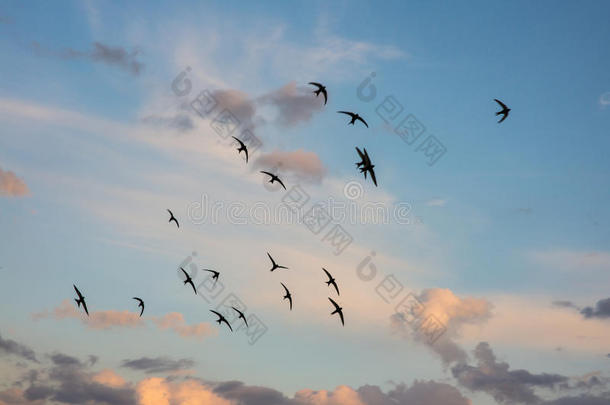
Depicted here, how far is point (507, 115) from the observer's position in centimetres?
7344

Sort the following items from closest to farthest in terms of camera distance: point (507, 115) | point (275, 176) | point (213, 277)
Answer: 1. point (507, 115)
2. point (275, 176)
3. point (213, 277)

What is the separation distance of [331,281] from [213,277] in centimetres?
1933

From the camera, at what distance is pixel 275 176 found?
3100 inches

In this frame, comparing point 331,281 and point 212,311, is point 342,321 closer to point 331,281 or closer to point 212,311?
point 331,281

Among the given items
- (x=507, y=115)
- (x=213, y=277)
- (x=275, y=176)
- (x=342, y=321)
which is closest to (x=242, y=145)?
(x=275, y=176)

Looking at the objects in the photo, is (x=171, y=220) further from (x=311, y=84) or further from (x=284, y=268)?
(x=311, y=84)

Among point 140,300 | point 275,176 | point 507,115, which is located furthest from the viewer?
point 140,300

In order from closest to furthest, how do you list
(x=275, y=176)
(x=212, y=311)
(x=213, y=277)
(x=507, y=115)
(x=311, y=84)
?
(x=311, y=84) < (x=507, y=115) < (x=275, y=176) < (x=213, y=277) < (x=212, y=311)

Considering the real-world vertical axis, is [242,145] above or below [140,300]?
above

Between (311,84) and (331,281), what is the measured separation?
2587 centimetres

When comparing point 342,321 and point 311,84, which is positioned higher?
point 311,84

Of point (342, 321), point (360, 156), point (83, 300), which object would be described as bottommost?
point (342, 321)

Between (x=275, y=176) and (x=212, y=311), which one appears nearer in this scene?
(x=275, y=176)

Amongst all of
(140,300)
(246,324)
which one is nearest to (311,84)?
(246,324)
